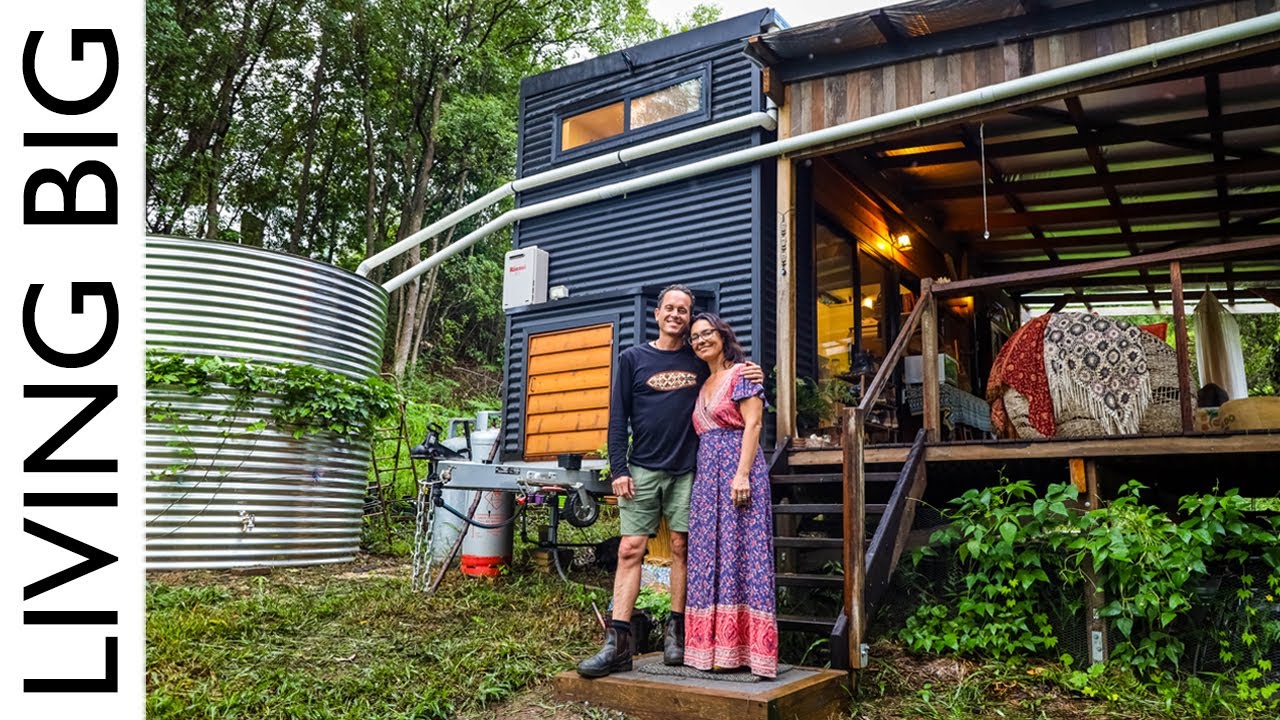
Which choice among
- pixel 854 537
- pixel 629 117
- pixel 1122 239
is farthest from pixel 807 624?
pixel 1122 239

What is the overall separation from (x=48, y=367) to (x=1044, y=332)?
5431mm

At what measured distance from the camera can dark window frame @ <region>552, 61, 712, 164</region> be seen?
8.29 meters

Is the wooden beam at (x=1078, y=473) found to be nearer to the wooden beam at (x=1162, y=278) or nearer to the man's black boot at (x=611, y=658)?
the man's black boot at (x=611, y=658)

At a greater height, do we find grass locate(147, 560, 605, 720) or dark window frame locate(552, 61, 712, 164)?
dark window frame locate(552, 61, 712, 164)

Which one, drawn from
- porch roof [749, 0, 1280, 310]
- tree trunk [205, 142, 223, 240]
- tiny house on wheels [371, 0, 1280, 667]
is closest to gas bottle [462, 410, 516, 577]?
tiny house on wheels [371, 0, 1280, 667]

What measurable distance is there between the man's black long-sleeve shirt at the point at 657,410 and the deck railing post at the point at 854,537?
916mm

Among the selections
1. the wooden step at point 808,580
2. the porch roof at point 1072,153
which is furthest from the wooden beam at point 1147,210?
the wooden step at point 808,580

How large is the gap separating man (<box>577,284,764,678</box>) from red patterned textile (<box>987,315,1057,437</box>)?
2649mm

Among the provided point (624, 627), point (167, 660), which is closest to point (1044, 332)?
point (624, 627)

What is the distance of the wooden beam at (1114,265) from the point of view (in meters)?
5.03

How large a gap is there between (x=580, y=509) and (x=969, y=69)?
3.98 m

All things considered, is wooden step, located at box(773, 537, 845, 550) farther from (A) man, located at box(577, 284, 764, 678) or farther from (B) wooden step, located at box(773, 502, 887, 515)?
(A) man, located at box(577, 284, 764, 678)

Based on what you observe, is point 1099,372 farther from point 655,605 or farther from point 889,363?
point 655,605

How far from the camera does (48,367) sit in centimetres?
261
